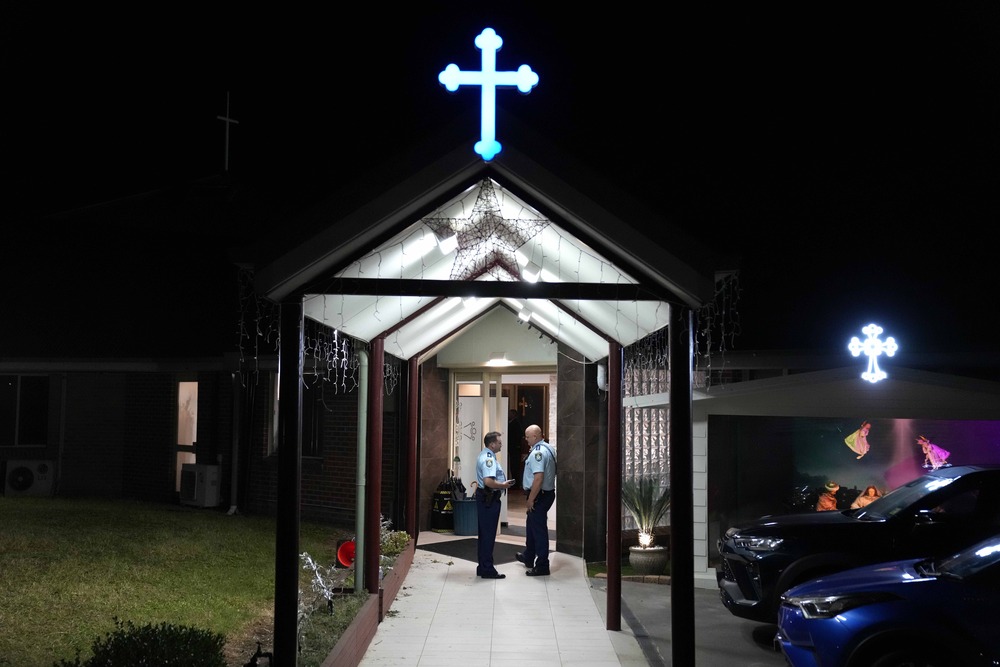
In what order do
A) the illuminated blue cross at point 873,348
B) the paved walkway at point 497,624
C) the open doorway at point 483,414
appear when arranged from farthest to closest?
the open doorway at point 483,414 → the illuminated blue cross at point 873,348 → the paved walkway at point 497,624

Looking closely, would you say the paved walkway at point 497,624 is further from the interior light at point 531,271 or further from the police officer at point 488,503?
the interior light at point 531,271

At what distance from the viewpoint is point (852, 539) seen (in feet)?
26.0

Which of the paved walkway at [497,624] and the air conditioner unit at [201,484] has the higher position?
the air conditioner unit at [201,484]

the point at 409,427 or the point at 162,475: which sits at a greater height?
the point at 409,427

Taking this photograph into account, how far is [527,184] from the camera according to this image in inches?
204

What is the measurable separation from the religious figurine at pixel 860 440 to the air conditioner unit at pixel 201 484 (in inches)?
424

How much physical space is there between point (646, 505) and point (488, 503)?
7.41 ft

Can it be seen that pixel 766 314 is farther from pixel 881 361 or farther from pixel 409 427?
pixel 409 427

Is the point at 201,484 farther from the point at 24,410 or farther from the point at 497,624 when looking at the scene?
the point at 497,624

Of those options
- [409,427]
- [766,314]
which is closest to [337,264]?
[409,427]

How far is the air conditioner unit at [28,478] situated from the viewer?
645 inches

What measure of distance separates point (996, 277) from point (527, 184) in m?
12.2

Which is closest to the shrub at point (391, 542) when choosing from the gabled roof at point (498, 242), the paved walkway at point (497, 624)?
the paved walkway at point (497, 624)

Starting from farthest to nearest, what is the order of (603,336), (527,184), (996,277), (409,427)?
(996,277) < (409,427) < (603,336) < (527,184)
